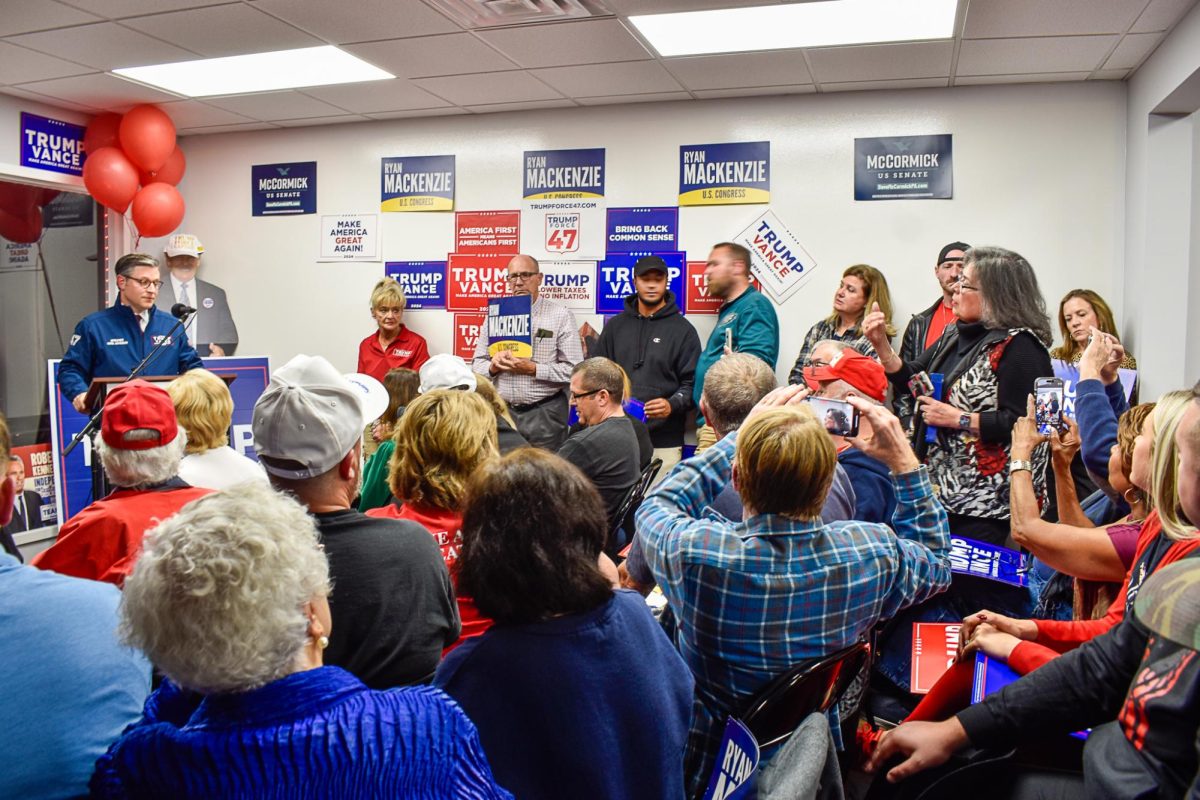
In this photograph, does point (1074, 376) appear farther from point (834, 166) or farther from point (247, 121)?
point (247, 121)

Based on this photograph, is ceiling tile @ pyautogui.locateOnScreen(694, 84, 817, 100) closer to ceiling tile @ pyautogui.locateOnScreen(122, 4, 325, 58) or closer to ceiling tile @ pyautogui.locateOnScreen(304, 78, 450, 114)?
ceiling tile @ pyautogui.locateOnScreen(304, 78, 450, 114)

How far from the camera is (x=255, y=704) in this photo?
1.09 meters

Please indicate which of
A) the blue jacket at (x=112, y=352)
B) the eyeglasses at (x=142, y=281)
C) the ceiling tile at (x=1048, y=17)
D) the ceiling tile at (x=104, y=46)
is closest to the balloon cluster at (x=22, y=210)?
the ceiling tile at (x=104, y=46)

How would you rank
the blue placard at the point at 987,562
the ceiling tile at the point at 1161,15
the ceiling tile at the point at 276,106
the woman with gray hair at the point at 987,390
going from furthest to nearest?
the ceiling tile at the point at 276,106 → the ceiling tile at the point at 1161,15 → the woman with gray hair at the point at 987,390 → the blue placard at the point at 987,562

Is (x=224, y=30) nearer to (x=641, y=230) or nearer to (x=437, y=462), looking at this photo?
(x=641, y=230)

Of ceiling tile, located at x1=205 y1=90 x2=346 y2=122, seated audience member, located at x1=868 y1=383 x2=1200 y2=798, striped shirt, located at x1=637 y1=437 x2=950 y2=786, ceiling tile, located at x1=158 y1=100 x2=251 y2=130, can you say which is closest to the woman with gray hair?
seated audience member, located at x1=868 y1=383 x2=1200 y2=798

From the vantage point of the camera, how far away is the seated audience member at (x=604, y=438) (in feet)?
12.3

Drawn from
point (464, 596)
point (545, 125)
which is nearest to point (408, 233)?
point (545, 125)

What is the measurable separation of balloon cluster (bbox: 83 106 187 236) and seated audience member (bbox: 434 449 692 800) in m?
5.80

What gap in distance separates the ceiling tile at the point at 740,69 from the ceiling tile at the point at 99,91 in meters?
3.39

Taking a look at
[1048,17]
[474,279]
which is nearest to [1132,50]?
[1048,17]

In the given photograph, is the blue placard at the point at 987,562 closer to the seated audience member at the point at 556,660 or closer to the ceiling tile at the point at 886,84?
the seated audience member at the point at 556,660

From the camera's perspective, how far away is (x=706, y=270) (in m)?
5.86

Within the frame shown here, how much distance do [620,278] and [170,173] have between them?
3.47 m
